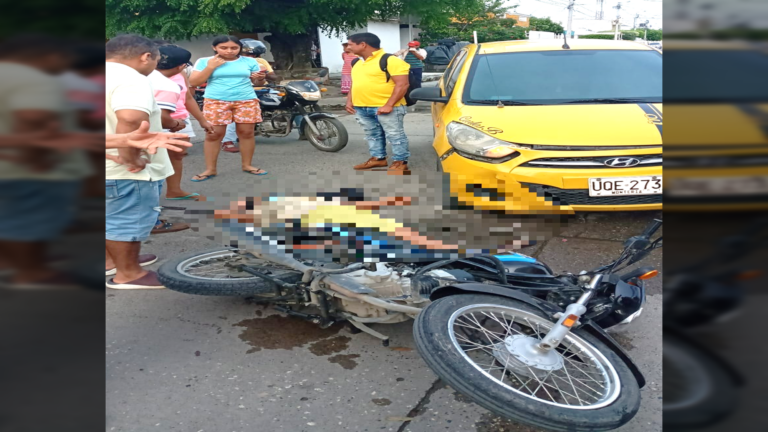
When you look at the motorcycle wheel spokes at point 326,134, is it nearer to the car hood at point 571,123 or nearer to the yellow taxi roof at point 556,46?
the yellow taxi roof at point 556,46

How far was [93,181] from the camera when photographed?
882mm

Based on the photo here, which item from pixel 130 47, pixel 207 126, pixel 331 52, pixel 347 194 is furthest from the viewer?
pixel 331 52

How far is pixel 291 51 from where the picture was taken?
19875 millimetres

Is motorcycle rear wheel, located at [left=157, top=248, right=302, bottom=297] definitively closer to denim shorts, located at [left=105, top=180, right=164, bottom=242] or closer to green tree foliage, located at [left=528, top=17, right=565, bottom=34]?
denim shorts, located at [left=105, top=180, right=164, bottom=242]

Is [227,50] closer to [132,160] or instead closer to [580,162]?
[132,160]

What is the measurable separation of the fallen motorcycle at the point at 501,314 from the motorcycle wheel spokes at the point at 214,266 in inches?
7.9

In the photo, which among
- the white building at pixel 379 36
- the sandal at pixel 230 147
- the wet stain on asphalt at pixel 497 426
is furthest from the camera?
the white building at pixel 379 36

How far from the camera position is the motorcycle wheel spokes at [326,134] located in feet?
27.5

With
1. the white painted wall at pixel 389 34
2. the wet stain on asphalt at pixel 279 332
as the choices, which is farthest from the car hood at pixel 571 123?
the white painted wall at pixel 389 34

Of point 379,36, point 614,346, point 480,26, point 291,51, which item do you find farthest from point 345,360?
point 480,26

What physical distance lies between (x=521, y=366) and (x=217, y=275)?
6.27 feet

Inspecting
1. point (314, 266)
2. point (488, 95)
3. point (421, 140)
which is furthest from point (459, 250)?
point (421, 140)

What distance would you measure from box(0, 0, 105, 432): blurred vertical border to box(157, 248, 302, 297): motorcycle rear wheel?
1985mm

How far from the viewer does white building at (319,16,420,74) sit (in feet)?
73.5
